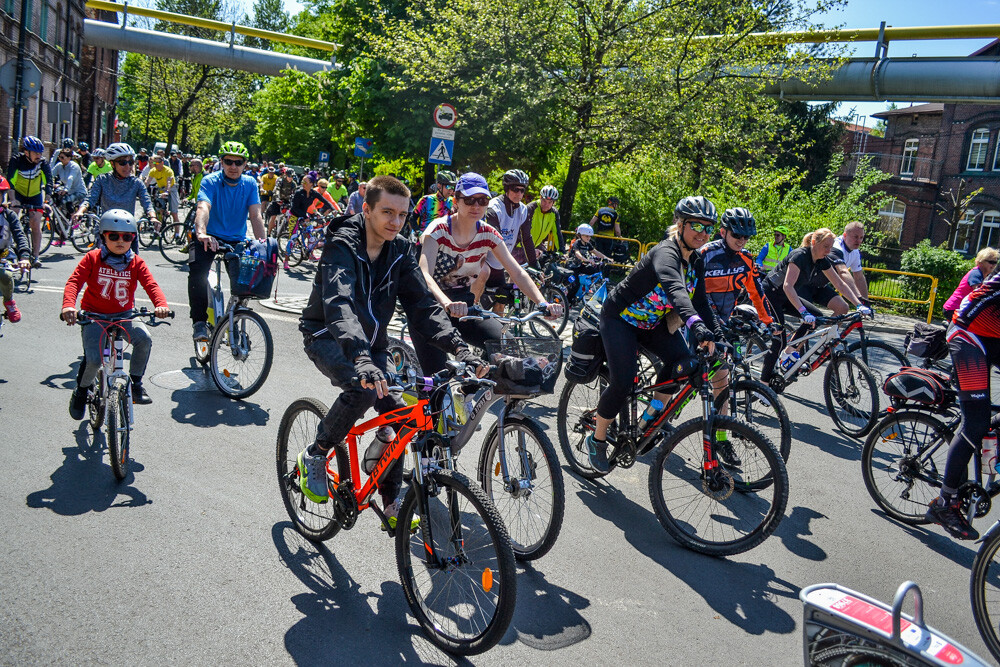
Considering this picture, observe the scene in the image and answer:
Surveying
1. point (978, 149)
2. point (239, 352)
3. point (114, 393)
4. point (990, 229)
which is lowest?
point (239, 352)

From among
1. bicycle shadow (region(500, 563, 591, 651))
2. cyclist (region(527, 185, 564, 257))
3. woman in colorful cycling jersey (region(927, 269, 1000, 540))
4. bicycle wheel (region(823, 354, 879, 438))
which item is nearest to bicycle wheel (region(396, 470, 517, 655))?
bicycle shadow (region(500, 563, 591, 651))

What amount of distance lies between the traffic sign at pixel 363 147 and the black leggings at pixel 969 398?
21.7 metres

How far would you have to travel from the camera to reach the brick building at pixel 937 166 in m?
40.5

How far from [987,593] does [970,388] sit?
1.54 metres

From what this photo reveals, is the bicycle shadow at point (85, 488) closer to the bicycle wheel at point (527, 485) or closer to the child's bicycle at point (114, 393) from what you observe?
the child's bicycle at point (114, 393)

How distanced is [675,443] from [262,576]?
2.46 meters

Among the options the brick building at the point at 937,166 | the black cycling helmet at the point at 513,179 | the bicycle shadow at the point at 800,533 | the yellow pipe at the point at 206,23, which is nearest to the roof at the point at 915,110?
the brick building at the point at 937,166

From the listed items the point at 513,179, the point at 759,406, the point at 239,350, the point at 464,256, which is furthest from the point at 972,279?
the point at 239,350

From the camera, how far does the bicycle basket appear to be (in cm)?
396

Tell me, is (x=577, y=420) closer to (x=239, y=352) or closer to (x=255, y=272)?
(x=255, y=272)

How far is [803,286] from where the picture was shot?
8805 millimetres

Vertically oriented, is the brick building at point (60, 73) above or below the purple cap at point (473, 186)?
above

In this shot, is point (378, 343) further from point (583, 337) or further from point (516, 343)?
point (583, 337)

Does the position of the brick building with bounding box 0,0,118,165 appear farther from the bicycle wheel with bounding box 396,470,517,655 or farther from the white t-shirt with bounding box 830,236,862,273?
the bicycle wheel with bounding box 396,470,517,655
